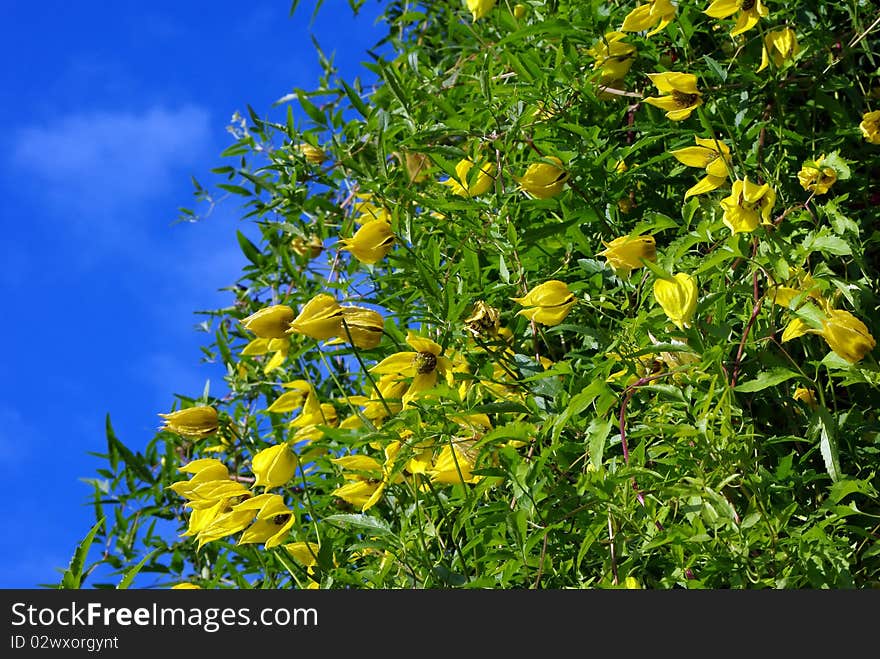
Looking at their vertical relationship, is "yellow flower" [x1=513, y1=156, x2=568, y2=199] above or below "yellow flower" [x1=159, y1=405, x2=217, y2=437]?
above

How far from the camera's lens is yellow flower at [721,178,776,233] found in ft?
3.44

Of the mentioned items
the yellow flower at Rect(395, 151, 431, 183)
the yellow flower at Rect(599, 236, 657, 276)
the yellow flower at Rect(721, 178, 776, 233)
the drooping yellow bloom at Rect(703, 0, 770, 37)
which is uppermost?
the yellow flower at Rect(395, 151, 431, 183)

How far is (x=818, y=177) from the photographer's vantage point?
1191mm

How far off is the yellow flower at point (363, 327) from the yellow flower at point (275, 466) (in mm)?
156

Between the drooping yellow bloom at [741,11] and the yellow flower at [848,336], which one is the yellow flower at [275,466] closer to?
the yellow flower at [848,336]

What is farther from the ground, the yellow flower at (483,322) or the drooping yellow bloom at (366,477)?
the yellow flower at (483,322)

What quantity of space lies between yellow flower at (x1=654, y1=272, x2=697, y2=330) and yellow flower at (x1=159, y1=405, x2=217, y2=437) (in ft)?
2.17

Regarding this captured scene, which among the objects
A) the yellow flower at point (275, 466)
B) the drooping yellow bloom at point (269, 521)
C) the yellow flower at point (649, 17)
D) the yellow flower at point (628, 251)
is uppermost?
the yellow flower at point (649, 17)

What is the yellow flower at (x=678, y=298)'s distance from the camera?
90 cm

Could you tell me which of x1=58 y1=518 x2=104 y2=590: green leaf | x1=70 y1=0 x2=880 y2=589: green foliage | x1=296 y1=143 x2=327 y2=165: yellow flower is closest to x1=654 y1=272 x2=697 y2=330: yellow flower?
x1=70 y1=0 x2=880 y2=589: green foliage

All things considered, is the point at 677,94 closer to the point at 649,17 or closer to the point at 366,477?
the point at 649,17

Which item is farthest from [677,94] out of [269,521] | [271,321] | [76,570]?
[76,570]

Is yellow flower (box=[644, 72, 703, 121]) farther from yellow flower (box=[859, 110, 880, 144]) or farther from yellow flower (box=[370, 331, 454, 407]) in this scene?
yellow flower (box=[370, 331, 454, 407])

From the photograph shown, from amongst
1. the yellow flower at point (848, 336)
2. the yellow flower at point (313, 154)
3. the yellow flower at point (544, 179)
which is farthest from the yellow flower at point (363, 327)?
the yellow flower at point (313, 154)
